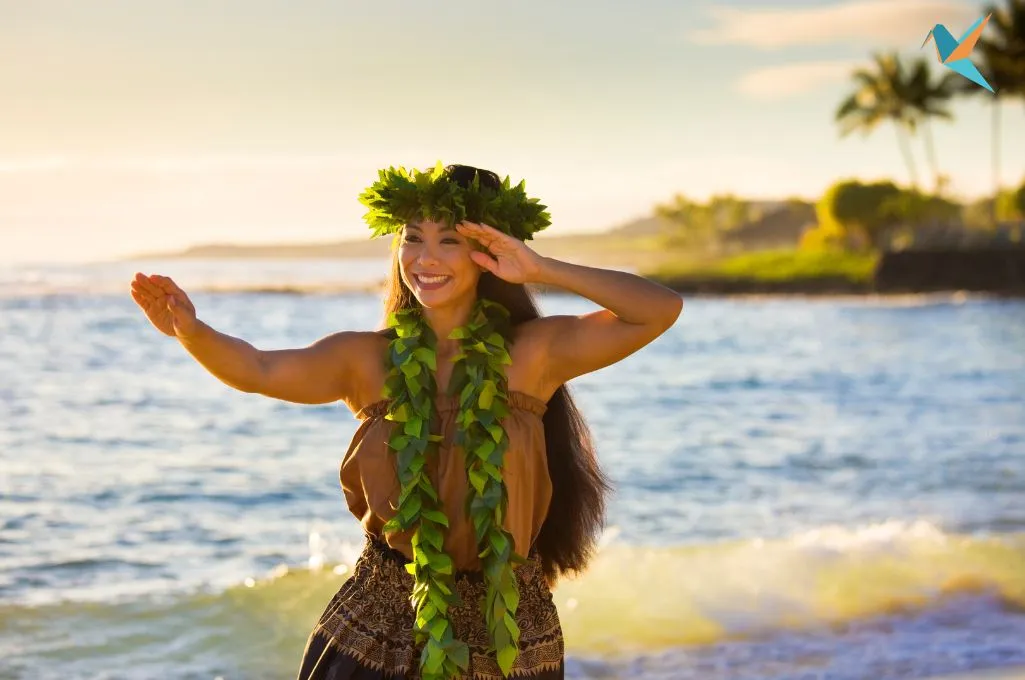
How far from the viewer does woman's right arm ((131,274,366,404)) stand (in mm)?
2830

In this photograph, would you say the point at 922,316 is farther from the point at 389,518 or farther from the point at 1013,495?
the point at 389,518

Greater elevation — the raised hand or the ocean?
the raised hand

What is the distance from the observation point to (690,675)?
6.09 meters

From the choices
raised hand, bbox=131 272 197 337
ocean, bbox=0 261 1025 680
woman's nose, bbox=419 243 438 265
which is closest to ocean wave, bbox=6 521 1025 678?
ocean, bbox=0 261 1025 680

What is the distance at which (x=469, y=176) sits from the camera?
2994mm

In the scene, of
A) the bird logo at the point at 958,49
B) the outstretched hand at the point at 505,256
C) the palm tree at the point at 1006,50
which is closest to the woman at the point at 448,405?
the outstretched hand at the point at 505,256

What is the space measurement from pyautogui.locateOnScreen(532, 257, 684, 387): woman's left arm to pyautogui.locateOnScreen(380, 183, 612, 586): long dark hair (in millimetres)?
172

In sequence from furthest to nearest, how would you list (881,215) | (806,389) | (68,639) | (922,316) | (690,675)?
(881,215), (922,316), (806,389), (68,639), (690,675)

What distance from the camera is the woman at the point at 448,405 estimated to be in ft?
9.36

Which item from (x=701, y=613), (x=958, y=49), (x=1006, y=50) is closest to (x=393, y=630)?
(x=958, y=49)

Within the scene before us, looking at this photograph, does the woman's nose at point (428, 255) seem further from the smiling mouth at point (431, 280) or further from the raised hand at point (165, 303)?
the raised hand at point (165, 303)

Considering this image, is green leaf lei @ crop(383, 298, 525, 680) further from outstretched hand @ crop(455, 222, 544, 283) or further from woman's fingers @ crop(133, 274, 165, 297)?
woman's fingers @ crop(133, 274, 165, 297)

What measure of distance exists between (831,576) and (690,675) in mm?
1993

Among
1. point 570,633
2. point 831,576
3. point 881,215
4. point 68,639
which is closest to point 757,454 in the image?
point 831,576
